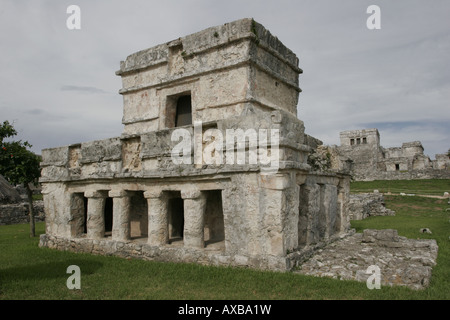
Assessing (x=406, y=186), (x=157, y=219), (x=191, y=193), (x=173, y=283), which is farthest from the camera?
(x=406, y=186)

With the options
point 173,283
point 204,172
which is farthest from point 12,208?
point 173,283

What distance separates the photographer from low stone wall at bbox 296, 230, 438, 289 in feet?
17.2

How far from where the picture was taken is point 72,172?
29.2 ft

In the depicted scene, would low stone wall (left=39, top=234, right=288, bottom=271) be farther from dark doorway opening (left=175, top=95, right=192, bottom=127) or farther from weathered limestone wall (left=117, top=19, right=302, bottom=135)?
dark doorway opening (left=175, top=95, right=192, bottom=127)

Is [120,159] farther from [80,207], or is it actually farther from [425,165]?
[425,165]

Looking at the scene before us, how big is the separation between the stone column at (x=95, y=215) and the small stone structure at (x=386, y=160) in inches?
Result: 1195

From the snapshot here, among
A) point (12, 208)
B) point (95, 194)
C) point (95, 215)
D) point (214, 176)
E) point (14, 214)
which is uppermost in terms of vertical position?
point (214, 176)

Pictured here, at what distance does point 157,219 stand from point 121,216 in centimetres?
111

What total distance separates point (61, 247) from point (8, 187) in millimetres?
12443

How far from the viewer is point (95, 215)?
837 cm

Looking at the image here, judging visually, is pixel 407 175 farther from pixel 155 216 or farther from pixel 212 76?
pixel 155 216
